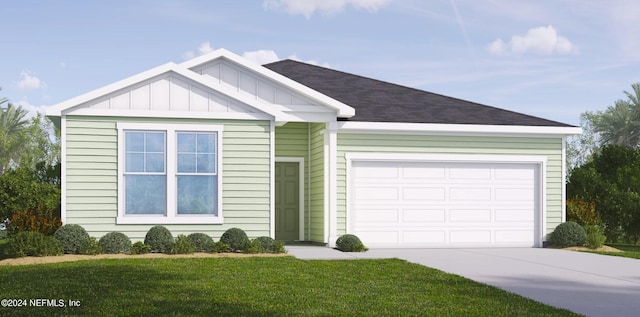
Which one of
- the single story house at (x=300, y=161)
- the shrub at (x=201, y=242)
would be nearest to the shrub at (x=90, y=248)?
the single story house at (x=300, y=161)

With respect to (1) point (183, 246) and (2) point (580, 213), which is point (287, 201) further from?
(2) point (580, 213)

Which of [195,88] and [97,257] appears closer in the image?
[97,257]

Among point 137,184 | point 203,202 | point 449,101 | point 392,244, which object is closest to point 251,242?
point 203,202

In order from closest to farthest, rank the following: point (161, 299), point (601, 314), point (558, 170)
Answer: point (601, 314)
point (161, 299)
point (558, 170)

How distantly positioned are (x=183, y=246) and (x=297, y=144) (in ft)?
17.7

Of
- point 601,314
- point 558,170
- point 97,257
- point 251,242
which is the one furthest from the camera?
point 558,170

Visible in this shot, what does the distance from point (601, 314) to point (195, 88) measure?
33.6 feet

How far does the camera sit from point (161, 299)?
9883mm

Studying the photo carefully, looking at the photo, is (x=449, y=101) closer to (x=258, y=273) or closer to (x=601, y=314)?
(x=258, y=273)

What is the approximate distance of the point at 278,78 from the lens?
59.4 ft

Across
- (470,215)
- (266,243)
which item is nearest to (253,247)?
(266,243)

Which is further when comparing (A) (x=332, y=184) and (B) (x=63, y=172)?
(A) (x=332, y=184)

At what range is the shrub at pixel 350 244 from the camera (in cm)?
1738

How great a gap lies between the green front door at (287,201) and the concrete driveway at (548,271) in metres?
2.67
